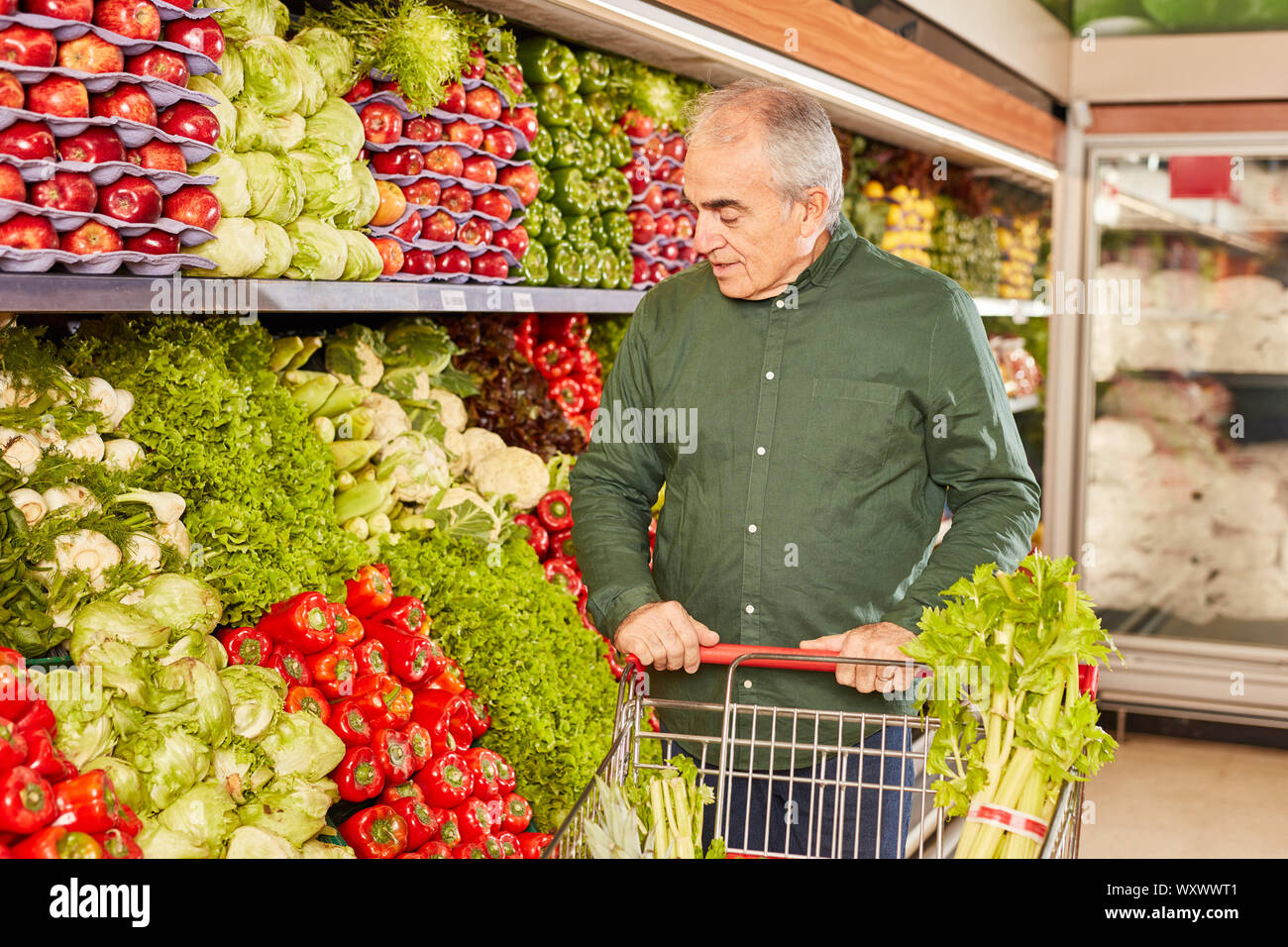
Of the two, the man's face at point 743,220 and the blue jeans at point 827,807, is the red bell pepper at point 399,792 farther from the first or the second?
the man's face at point 743,220

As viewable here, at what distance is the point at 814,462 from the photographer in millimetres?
2424

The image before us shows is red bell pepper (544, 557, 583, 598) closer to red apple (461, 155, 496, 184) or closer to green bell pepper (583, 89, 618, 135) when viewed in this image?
red apple (461, 155, 496, 184)

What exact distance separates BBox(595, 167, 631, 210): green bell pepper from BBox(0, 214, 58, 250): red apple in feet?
6.75

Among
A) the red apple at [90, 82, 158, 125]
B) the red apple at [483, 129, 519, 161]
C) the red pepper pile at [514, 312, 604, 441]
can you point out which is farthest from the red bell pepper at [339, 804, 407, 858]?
the red pepper pile at [514, 312, 604, 441]

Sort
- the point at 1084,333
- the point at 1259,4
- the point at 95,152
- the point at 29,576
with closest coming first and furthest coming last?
the point at 95,152
the point at 29,576
the point at 1259,4
the point at 1084,333

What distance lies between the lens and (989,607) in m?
1.75

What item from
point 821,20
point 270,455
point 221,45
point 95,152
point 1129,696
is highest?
point 821,20

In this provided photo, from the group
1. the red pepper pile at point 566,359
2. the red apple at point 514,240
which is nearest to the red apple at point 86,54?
the red apple at point 514,240

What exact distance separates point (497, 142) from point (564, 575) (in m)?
1.20

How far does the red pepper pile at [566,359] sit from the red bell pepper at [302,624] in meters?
1.58

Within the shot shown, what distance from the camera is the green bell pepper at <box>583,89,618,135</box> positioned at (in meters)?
3.68
